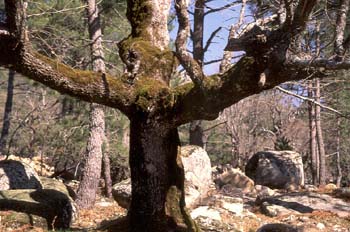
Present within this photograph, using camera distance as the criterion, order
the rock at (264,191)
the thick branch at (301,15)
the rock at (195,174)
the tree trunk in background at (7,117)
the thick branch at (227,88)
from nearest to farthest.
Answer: the thick branch at (301,15)
the thick branch at (227,88)
the rock at (195,174)
the rock at (264,191)
the tree trunk in background at (7,117)

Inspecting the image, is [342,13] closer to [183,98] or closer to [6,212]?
[183,98]

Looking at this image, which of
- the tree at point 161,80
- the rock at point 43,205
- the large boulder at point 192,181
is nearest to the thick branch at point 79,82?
the tree at point 161,80

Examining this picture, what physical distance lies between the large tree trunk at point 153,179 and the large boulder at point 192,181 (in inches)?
159

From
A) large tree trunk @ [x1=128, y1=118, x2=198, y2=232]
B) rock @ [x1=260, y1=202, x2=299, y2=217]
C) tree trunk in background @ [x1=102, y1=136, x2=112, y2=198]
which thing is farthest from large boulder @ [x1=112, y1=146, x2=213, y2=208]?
large tree trunk @ [x1=128, y1=118, x2=198, y2=232]

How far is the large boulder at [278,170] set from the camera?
53.6 ft

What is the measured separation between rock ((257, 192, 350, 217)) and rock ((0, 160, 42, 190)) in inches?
208

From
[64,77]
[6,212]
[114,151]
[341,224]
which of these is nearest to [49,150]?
[114,151]

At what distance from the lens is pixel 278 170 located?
1659 centimetres

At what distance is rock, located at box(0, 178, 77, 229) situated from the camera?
741 cm

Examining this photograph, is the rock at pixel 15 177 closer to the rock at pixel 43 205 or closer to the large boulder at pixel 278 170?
the rock at pixel 43 205

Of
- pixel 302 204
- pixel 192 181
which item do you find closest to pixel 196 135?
pixel 192 181

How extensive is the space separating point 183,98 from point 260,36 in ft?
4.26

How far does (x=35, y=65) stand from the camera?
5074 mm

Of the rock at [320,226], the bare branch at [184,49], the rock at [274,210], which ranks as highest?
the bare branch at [184,49]
